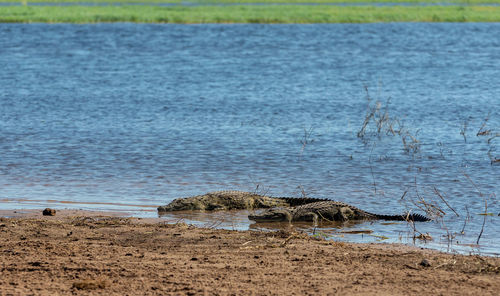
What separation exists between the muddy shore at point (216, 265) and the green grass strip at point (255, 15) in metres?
43.0

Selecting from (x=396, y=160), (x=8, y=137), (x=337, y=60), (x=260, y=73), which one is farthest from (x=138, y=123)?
(x=337, y=60)

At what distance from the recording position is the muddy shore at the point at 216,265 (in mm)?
6398

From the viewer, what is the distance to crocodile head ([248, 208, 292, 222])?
9781mm

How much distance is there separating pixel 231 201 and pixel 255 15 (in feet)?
146

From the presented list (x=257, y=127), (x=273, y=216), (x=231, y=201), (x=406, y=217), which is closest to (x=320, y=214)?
(x=273, y=216)

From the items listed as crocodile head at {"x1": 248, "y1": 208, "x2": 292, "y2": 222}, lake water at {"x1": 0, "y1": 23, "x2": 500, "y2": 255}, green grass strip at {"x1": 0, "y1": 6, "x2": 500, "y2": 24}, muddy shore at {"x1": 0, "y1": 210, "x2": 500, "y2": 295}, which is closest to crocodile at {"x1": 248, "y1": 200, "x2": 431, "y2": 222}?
crocodile head at {"x1": 248, "y1": 208, "x2": 292, "y2": 222}

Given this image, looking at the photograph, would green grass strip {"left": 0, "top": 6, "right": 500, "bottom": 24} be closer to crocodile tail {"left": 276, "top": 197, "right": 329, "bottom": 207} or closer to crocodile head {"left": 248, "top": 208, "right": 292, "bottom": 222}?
crocodile tail {"left": 276, "top": 197, "right": 329, "bottom": 207}

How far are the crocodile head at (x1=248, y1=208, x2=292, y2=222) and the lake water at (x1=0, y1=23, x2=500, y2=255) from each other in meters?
0.27

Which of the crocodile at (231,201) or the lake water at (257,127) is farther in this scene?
the lake water at (257,127)

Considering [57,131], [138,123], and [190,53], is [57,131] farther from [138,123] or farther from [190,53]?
[190,53]

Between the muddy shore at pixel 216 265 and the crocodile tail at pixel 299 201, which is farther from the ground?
the crocodile tail at pixel 299 201

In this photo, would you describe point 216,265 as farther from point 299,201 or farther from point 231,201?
point 299,201

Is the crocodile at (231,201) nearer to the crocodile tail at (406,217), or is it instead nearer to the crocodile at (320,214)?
the crocodile at (320,214)

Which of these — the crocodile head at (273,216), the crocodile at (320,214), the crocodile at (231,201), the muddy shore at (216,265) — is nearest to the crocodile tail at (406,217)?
the crocodile at (320,214)
